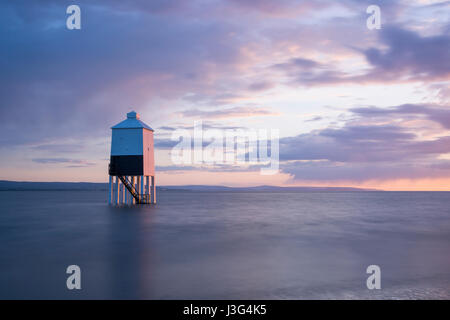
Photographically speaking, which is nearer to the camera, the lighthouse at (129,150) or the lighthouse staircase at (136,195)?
the lighthouse at (129,150)

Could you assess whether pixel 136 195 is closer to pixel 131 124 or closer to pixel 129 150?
pixel 129 150

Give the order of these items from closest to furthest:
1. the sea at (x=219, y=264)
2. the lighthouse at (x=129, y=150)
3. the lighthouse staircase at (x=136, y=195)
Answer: the sea at (x=219, y=264) → the lighthouse at (x=129, y=150) → the lighthouse staircase at (x=136, y=195)

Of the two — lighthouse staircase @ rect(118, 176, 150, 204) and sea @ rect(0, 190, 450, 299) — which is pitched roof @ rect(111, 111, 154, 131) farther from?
sea @ rect(0, 190, 450, 299)

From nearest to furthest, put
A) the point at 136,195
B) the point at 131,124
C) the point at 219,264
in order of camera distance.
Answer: the point at 219,264, the point at 131,124, the point at 136,195

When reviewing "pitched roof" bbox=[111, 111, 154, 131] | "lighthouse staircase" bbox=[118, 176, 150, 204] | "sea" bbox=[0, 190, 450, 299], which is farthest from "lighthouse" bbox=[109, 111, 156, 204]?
"sea" bbox=[0, 190, 450, 299]

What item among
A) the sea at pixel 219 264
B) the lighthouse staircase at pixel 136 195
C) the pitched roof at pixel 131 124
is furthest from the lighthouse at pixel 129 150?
the sea at pixel 219 264

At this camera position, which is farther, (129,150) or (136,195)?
(136,195)

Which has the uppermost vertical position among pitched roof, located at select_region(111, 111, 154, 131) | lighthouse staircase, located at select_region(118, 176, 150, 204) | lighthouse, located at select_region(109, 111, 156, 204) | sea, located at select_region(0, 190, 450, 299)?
pitched roof, located at select_region(111, 111, 154, 131)

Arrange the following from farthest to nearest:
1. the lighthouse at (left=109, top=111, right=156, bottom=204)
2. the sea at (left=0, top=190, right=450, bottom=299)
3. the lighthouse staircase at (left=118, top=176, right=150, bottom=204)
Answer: the lighthouse staircase at (left=118, top=176, right=150, bottom=204) < the lighthouse at (left=109, top=111, right=156, bottom=204) < the sea at (left=0, top=190, right=450, bottom=299)

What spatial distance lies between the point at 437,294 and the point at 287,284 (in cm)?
424

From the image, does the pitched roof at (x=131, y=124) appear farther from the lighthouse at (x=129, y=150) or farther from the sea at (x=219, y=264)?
the sea at (x=219, y=264)

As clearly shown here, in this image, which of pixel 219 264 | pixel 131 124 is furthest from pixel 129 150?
pixel 219 264
